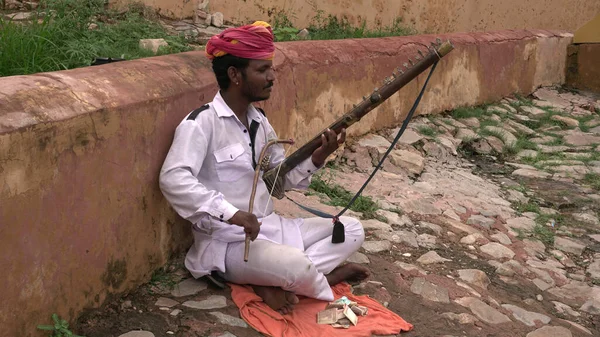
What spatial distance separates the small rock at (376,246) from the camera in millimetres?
3885

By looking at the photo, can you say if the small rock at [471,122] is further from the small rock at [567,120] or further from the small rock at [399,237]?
the small rock at [399,237]

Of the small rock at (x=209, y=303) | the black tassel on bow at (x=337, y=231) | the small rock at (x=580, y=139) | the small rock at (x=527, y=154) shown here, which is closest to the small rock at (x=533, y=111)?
the small rock at (x=580, y=139)

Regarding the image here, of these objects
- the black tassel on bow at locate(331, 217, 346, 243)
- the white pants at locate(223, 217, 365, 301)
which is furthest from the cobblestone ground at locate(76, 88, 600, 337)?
the black tassel on bow at locate(331, 217, 346, 243)

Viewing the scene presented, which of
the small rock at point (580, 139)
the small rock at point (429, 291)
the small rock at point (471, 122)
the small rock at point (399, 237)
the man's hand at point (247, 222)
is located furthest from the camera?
the small rock at point (580, 139)

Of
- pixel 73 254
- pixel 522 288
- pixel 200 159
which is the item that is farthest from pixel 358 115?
pixel 522 288

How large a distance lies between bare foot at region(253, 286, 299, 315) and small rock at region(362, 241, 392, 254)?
3.29 feet

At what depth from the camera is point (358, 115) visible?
2.94 meters

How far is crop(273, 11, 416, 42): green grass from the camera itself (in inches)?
244

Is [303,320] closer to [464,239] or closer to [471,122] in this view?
[464,239]

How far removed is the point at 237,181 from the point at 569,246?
264cm

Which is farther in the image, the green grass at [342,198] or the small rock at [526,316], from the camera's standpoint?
the green grass at [342,198]

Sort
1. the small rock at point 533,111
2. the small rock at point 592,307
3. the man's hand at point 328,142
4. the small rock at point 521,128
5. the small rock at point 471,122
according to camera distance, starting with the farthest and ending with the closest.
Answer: the small rock at point 533,111, the small rock at point 521,128, the small rock at point 471,122, the small rock at point 592,307, the man's hand at point 328,142

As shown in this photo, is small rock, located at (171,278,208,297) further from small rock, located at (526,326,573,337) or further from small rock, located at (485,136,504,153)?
small rock, located at (485,136,504,153)

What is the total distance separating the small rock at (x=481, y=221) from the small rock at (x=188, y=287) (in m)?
2.31
